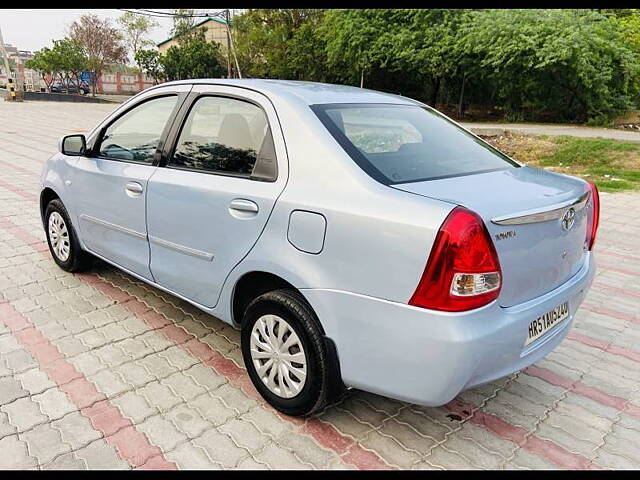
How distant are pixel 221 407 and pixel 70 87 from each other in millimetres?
54934

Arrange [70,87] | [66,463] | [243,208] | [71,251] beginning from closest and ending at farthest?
[66,463] < [243,208] < [71,251] < [70,87]

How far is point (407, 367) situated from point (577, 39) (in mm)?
23608

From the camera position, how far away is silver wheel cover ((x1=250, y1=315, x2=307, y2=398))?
241 centimetres

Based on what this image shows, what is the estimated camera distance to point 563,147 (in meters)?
13.8

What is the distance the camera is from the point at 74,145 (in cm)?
378

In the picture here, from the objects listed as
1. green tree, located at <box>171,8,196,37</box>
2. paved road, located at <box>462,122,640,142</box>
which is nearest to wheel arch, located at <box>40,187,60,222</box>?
paved road, located at <box>462,122,640,142</box>

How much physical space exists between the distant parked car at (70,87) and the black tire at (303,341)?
53712mm

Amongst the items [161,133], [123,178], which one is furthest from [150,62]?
[161,133]

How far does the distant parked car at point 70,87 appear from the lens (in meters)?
48.8

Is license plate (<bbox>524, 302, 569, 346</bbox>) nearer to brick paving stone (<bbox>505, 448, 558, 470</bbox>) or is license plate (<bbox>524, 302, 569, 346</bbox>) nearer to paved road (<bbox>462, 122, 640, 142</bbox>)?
brick paving stone (<bbox>505, 448, 558, 470</bbox>)

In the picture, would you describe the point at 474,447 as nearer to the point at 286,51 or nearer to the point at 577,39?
the point at 577,39

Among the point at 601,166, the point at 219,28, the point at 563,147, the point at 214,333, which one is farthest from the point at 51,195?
the point at 219,28

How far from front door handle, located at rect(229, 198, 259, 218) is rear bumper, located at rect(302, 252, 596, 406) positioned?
504 mm

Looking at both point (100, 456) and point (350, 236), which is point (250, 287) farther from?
point (100, 456)
